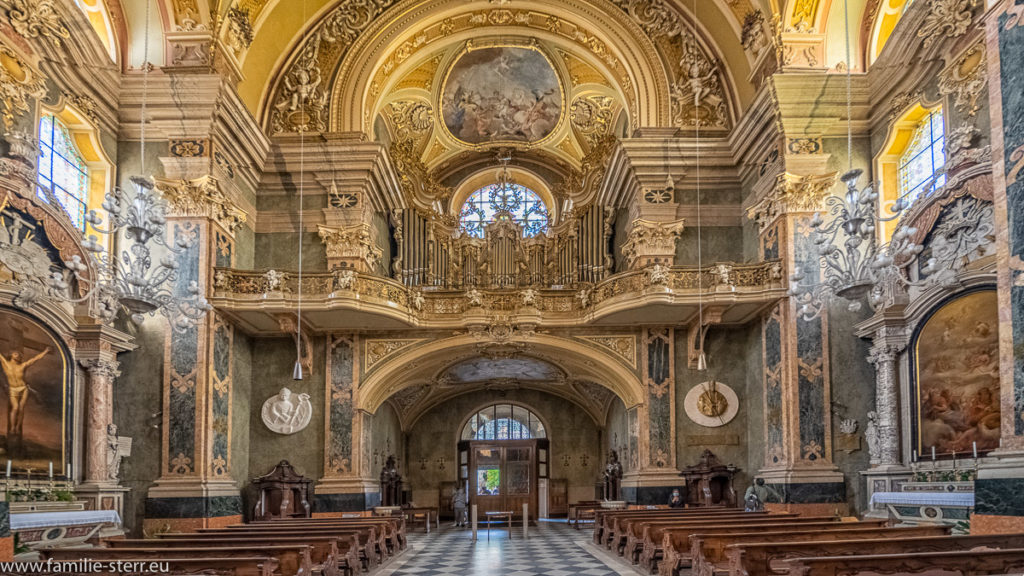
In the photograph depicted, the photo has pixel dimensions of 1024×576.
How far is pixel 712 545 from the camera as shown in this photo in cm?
1087

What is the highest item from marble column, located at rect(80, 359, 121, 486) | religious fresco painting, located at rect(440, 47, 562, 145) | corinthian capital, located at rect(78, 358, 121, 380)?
religious fresco painting, located at rect(440, 47, 562, 145)

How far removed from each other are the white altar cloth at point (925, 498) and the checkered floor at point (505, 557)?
171 inches

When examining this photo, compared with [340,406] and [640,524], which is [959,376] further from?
[340,406]

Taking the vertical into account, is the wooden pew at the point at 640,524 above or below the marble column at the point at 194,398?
below

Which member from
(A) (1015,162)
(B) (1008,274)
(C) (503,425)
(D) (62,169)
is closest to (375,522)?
(D) (62,169)

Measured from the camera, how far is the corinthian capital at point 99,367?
15680 mm

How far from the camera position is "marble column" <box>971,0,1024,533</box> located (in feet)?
29.0

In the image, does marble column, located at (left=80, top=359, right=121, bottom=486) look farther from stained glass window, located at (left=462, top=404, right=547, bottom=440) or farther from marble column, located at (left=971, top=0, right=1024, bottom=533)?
stained glass window, located at (left=462, top=404, right=547, bottom=440)

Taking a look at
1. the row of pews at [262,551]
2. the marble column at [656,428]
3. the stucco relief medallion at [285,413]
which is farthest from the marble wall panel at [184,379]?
the marble column at [656,428]

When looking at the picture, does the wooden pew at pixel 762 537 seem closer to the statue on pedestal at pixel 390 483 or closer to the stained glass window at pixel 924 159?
the stained glass window at pixel 924 159

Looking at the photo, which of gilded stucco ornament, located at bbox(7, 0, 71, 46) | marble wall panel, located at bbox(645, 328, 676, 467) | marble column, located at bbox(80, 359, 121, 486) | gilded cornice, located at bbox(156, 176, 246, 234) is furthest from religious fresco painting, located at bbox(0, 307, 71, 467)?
marble wall panel, located at bbox(645, 328, 676, 467)

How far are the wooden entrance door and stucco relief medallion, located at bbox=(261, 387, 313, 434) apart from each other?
33.8 feet

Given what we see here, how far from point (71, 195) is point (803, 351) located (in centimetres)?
1390

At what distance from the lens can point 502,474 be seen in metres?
29.7
